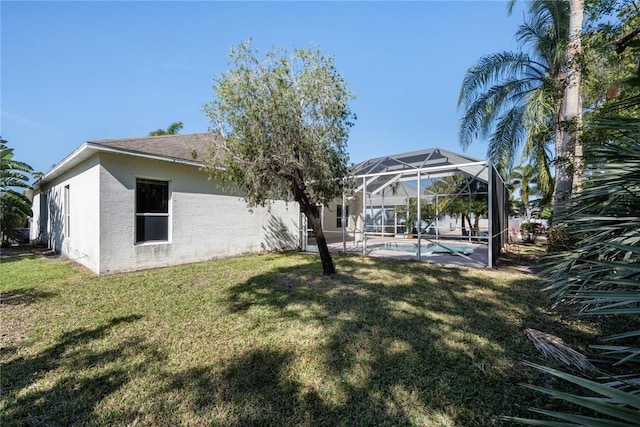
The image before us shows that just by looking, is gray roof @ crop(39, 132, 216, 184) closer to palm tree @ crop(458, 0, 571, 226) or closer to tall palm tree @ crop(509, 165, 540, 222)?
palm tree @ crop(458, 0, 571, 226)

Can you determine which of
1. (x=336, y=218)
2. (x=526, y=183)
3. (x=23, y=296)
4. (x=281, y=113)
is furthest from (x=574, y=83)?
(x=526, y=183)

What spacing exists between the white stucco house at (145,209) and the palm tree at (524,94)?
31.7 feet

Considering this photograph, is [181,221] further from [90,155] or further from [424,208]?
[424,208]

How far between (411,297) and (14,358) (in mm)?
5914

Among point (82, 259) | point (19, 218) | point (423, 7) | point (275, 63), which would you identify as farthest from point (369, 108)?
point (19, 218)

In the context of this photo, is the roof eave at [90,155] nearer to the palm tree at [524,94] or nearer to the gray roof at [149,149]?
the gray roof at [149,149]

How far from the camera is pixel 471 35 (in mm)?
8703

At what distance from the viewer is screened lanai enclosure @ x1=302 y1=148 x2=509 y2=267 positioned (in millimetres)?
9844

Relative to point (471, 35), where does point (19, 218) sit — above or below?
below

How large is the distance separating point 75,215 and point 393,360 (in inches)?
420

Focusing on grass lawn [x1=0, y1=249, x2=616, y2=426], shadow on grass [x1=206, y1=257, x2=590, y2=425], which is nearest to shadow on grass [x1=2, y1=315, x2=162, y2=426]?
grass lawn [x1=0, y1=249, x2=616, y2=426]

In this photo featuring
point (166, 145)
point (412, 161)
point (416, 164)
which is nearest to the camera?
point (166, 145)

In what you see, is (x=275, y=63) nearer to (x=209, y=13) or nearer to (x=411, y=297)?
(x=209, y=13)

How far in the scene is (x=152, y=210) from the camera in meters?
8.33
